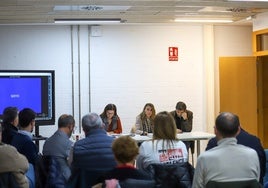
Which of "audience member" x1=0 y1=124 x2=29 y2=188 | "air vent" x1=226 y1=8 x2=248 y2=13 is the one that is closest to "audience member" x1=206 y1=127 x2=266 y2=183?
"audience member" x1=0 y1=124 x2=29 y2=188

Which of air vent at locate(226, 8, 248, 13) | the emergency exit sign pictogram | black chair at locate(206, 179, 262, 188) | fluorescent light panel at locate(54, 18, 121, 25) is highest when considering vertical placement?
air vent at locate(226, 8, 248, 13)

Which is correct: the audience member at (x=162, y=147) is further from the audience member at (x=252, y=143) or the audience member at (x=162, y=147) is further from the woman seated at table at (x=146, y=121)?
the woman seated at table at (x=146, y=121)

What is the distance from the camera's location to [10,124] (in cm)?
497

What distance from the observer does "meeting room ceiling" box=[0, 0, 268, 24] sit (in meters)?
6.48

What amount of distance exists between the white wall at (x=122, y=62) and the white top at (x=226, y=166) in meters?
5.93

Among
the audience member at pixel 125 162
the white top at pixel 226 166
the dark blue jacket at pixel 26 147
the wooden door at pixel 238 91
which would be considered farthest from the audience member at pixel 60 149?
the wooden door at pixel 238 91

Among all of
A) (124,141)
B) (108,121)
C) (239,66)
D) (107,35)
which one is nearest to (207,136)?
(108,121)

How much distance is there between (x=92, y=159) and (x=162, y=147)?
0.58 meters

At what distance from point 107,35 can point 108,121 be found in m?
2.29

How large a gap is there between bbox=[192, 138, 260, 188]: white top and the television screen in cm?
465

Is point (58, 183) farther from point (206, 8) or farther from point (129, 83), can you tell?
point (129, 83)

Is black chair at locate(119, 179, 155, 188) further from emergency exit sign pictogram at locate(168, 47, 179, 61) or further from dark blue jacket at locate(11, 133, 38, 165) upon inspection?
emergency exit sign pictogram at locate(168, 47, 179, 61)

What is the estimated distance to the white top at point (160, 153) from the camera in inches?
148

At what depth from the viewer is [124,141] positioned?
3.19 meters
